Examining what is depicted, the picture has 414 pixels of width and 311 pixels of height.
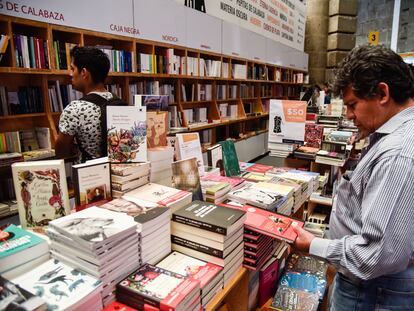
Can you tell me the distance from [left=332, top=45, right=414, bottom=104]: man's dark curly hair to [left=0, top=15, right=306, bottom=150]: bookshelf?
2.63 meters

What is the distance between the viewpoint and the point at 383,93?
1057 mm

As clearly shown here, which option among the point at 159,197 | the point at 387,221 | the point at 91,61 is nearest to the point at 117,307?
the point at 159,197

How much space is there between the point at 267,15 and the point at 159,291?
722 centimetres

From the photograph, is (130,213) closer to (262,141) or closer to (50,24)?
(50,24)

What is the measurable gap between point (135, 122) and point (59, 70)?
1795 mm

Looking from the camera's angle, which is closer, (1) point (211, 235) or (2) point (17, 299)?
(2) point (17, 299)

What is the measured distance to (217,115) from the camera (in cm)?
559

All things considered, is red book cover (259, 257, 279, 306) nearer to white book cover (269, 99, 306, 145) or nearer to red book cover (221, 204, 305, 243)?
red book cover (221, 204, 305, 243)

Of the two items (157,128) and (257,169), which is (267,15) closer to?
(257,169)

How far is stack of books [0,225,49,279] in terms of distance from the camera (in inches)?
37.1

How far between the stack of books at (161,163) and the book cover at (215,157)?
46cm

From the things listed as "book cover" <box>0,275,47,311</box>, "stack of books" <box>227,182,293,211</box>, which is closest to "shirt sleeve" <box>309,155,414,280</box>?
"stack of books" <box>227,182,293,211</box>

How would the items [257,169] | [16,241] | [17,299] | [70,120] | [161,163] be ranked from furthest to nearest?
1. [257,169]
2. [70,120]
3. [161,163]
4. [16,241]
5. [17,299]

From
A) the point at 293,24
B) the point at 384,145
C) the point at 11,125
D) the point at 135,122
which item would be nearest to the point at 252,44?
the point at 293,24
